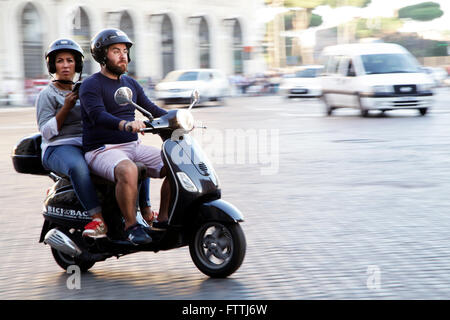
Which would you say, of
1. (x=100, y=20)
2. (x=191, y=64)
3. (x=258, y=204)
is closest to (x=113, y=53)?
(x=258, y=204)

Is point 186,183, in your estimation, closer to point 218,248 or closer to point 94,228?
point 218,248

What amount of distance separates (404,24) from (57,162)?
96.3 m

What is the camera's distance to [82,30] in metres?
43.0

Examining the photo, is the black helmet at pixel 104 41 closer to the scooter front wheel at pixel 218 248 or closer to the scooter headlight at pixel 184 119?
the scooter headlight at pixel 184 119

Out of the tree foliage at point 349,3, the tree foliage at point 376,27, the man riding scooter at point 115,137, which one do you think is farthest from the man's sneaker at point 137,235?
the tree foliage at point 376,27

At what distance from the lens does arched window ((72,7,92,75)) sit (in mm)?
40969

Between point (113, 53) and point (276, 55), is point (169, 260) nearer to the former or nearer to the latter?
point (113, 53)

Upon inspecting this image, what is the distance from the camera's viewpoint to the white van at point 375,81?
18.5m

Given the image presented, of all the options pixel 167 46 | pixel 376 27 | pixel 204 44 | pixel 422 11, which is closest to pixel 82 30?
pixel 167 46

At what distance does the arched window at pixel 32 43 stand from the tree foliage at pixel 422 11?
6761 cm

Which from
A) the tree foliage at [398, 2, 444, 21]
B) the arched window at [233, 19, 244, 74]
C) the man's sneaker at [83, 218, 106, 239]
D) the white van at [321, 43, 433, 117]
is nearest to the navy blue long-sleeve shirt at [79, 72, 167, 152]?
the man's sneaker at [83, 218, 106, 239]

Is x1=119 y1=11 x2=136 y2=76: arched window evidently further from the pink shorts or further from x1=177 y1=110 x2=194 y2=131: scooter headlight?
x1=177 y1=110 x2=194 y2=131: scooter headlight

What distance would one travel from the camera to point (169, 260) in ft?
17.0
